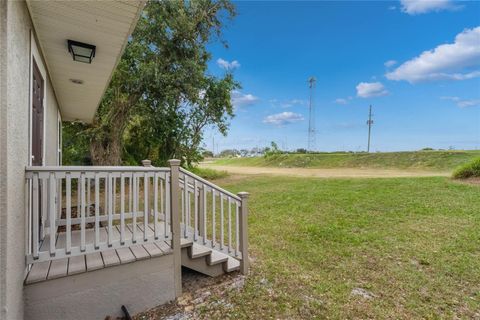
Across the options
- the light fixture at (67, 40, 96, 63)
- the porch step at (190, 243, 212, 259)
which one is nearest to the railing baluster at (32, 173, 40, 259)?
the porch step at (190, 243, 212, 259)

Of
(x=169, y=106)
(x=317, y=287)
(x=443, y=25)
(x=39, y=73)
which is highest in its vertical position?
(x=443, y=25)

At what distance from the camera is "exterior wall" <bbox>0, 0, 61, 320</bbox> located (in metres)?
1.63

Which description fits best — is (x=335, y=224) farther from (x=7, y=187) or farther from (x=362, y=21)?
(x=362, y=21)

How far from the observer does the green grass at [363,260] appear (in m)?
2.72

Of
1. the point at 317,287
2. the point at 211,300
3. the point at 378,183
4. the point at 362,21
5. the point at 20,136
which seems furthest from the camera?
the point at 362,21

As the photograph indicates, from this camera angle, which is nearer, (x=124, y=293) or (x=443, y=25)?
(x=124, y=293)

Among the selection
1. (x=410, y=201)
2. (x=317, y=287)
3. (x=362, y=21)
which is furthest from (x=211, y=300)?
(x=362, y=21)

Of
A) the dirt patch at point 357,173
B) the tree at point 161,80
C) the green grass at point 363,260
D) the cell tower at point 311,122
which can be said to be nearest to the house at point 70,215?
the green grass at point 363,260

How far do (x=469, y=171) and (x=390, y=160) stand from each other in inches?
480

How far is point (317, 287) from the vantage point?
3127mm

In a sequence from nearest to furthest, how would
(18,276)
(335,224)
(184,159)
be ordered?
1. (18,276)
2. (335,224)
3. (184,159)

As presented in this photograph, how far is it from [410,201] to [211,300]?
6.63 metres

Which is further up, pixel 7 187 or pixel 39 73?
pixel 39 73

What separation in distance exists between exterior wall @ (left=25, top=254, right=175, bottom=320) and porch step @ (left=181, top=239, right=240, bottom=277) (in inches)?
9.3
